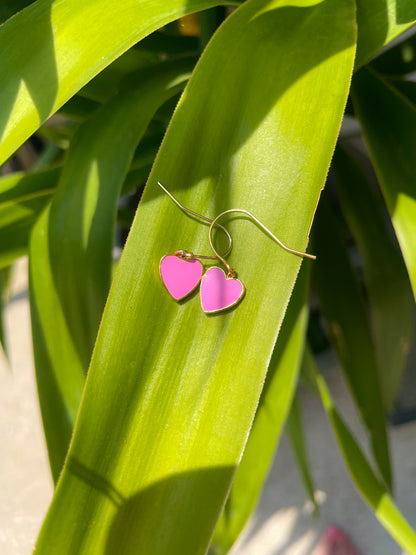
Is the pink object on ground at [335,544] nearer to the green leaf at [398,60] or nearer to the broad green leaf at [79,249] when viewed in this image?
the broad green leaf at [79,249]

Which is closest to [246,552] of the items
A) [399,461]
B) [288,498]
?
[288,498]

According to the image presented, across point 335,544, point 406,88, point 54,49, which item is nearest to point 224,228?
point 54,49

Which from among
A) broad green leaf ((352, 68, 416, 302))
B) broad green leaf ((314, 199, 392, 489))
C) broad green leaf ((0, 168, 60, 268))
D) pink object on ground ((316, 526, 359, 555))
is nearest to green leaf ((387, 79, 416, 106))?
broad green leaf ((352, 68, 416, 302))

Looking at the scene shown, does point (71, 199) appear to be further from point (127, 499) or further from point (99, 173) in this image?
point (127, 499)

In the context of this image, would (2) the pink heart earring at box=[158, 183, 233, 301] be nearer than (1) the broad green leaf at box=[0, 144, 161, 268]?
Yes

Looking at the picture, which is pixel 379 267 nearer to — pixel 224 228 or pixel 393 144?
pixel 393 144

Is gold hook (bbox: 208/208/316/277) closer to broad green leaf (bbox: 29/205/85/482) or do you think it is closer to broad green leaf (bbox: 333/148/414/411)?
broad green leaf (bbox: 29/205/85/482)

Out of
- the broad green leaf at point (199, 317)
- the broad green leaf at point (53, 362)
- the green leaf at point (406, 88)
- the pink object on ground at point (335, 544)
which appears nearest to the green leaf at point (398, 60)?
the green leaf at point (406, 88)
